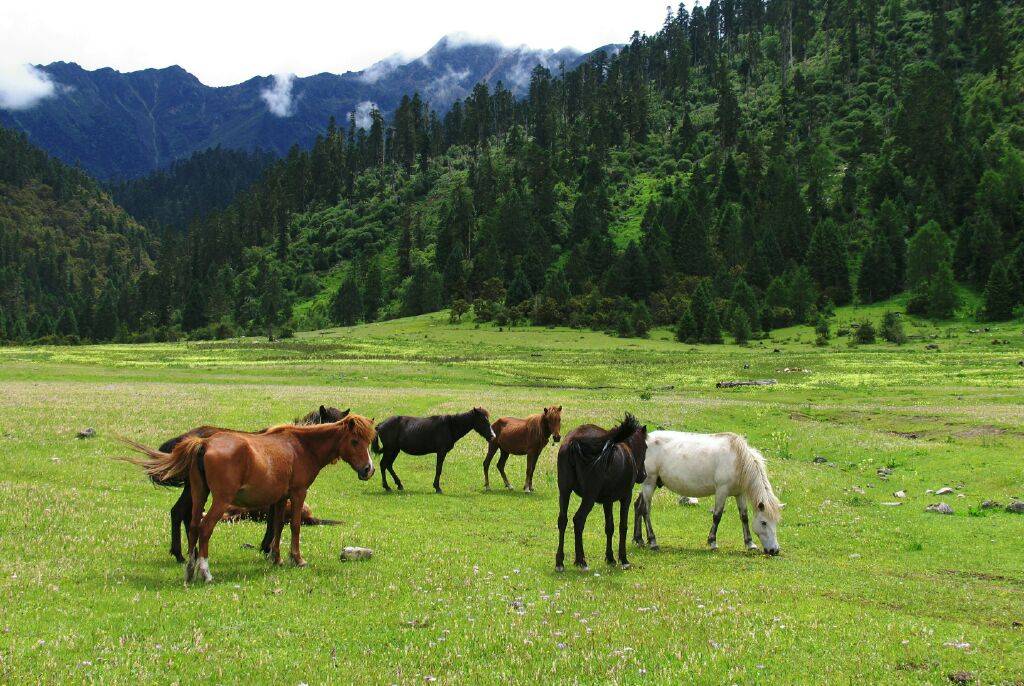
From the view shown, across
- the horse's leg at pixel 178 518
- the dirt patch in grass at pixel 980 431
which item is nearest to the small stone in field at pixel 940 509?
the dirt patch in grass at pixel 980 431

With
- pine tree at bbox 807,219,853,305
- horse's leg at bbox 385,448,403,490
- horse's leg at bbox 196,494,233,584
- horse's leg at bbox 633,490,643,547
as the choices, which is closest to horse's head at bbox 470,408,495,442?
horse's leg at bbox 385,448,403,490

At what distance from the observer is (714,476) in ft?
60.0

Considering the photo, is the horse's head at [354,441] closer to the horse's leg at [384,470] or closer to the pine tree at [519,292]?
the horse's leg at [384,470]

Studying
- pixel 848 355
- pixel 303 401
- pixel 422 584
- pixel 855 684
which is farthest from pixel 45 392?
pixel 848 355

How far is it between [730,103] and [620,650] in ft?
703

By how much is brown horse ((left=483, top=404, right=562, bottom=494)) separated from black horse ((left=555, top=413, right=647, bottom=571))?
352 inches

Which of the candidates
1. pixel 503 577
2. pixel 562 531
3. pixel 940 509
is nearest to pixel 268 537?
pixel 503 577

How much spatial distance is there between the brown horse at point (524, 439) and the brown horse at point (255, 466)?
11.2m

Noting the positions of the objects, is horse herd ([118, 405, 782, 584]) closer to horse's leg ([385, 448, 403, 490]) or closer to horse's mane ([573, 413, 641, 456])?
horse's mane ([573, 413, 641, 456])

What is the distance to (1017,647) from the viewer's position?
371 inches

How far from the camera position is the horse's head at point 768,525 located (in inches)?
663

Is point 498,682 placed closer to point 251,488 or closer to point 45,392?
point 251,488

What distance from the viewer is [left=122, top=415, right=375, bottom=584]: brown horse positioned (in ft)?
39.4

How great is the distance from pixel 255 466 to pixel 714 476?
12254 mm
